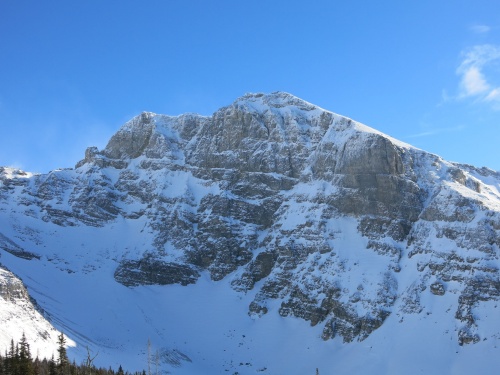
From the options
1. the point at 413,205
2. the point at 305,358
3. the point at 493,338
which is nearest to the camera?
the point at 493,338

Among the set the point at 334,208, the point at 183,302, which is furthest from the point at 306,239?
the point at 183,302

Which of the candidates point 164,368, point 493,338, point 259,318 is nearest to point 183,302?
point 259,318

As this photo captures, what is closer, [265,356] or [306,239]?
[265,356]

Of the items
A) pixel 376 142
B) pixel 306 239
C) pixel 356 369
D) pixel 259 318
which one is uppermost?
pixel 376 142

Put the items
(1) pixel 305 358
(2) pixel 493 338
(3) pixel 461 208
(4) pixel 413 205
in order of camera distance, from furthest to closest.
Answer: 1. (4) pixel 413 205
2. (3) pixel 461 208
3. (1) pixel 305 358
4. (2) pixel 493 338

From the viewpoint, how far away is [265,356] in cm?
16838

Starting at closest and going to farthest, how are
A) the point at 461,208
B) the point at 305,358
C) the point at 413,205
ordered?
the point at 305,358, the point at 461,208, the point at 413,205

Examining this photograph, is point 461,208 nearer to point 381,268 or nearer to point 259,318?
point 381,268

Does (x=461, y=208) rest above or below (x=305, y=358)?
above

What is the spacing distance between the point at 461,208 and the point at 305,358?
2114 inches

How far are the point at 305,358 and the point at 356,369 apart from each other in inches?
559

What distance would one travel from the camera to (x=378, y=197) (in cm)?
19362

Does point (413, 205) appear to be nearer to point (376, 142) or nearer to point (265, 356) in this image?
point (376, 142)

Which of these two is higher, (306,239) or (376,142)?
(376,142)
